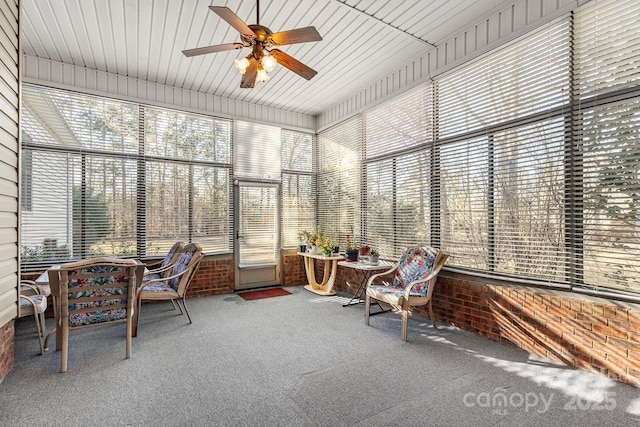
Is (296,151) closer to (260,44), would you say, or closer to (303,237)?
(303,237)

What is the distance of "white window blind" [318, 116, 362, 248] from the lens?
17.2 feet

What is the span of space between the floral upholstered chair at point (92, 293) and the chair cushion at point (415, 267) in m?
2.89

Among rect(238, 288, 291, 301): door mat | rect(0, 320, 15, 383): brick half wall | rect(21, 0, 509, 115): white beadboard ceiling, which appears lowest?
rect(238, 288, 291, 301): door mat

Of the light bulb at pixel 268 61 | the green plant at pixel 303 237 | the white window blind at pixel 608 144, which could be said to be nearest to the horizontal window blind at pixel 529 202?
the white window blind at pixel 608 144

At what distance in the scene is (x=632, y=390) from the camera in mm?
2225

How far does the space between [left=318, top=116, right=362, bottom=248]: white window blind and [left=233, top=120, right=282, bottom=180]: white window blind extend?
0.94 meters

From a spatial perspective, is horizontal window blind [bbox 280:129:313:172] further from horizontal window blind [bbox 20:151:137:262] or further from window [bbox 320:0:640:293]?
horizontal window blind [bbox 20:151:137:262]

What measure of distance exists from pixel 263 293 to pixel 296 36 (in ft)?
13.4

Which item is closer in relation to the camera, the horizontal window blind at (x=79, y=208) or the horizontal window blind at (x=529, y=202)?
Result: the horizontal window blind at (x=529, y=202)

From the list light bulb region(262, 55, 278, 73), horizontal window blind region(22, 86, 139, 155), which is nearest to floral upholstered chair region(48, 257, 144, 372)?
light bulb region(262, 55, 278, 73)

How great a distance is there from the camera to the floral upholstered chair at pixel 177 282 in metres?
3.52

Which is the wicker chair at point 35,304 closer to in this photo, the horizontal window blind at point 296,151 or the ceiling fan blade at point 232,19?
the ceiling fan blade at point 232,19

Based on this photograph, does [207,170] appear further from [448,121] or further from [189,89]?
[448,121]

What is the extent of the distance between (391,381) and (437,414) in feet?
1.48
